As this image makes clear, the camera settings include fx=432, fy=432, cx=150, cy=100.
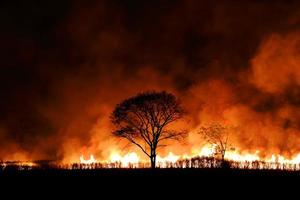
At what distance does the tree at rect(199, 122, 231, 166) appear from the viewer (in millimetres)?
69812

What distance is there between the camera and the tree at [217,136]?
6981 centimetres

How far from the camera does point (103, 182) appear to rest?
127ft

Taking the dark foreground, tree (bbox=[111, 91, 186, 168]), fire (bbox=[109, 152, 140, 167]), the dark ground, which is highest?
tree (bbox=[111, 91, 186, 168])

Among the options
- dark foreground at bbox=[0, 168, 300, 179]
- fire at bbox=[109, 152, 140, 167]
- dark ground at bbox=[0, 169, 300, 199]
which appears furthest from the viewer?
fire at bbox=[109, 152, 140, 167]

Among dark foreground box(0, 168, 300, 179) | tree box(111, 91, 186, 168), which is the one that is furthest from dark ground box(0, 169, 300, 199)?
tree box(111, 91, 186, 168)

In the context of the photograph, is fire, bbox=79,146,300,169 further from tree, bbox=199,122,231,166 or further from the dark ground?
the dark ground

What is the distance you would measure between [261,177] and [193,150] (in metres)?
36.0

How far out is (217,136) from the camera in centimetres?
7338

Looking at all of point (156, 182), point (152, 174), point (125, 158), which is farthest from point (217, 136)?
point (156, 182)

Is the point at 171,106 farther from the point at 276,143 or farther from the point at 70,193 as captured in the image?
the point at 70,193

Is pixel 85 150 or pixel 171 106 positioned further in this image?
pixel 85 150

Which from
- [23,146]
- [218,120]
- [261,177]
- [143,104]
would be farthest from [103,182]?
[23,146]

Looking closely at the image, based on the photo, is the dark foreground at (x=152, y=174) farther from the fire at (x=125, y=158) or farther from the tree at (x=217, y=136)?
the fire at (x=125, y=158)

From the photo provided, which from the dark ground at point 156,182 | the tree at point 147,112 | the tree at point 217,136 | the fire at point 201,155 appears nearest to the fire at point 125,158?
the fire at point 201,155
